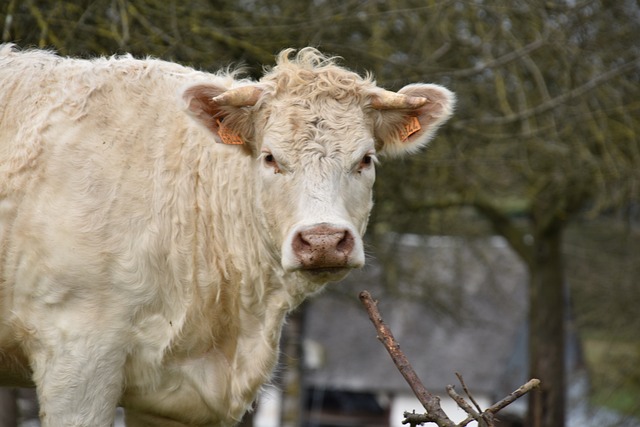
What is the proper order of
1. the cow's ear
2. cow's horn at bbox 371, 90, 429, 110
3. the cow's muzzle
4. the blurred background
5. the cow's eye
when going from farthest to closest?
the blurred background < the cow's ear < cow's horn at bbox 371, 90, 429, 110 < the cow's eye < the cow's muzzle

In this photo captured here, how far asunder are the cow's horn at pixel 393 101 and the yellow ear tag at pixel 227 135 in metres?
0.76

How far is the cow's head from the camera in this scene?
4730mm

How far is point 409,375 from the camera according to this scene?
4.27 m

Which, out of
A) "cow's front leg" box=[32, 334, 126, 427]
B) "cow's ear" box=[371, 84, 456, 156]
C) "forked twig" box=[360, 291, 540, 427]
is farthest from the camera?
"cow's ear" box=[371, 84, 456, 156]

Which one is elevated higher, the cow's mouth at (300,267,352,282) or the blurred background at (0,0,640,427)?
the blurred background at (0,0,640,427)

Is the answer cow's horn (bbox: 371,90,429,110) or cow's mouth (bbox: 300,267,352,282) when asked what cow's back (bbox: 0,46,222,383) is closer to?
cow's mouth (bbox: 300,267,352,282)

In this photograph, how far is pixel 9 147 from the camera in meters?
5.20

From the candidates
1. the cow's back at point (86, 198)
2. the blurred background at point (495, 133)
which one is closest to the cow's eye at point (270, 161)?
the cow's back at point (86, 198)

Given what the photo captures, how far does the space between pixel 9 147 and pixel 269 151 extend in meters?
1.37

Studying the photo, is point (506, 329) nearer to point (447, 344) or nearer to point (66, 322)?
point (447, 344)

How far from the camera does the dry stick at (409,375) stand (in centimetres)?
409

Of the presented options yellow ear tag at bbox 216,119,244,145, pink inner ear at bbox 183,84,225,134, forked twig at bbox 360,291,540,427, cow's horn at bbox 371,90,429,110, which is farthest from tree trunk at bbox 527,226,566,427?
forked twig at bbox 360,291,540,427

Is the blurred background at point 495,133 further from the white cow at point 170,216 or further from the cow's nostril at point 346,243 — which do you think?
the cow's nostril at point 346,243

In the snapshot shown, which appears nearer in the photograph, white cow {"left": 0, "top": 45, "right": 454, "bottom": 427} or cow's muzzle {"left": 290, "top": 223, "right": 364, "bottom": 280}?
cow's muzzle {"left": 290, "top": 223, "right": 364, "bottom": 280}
